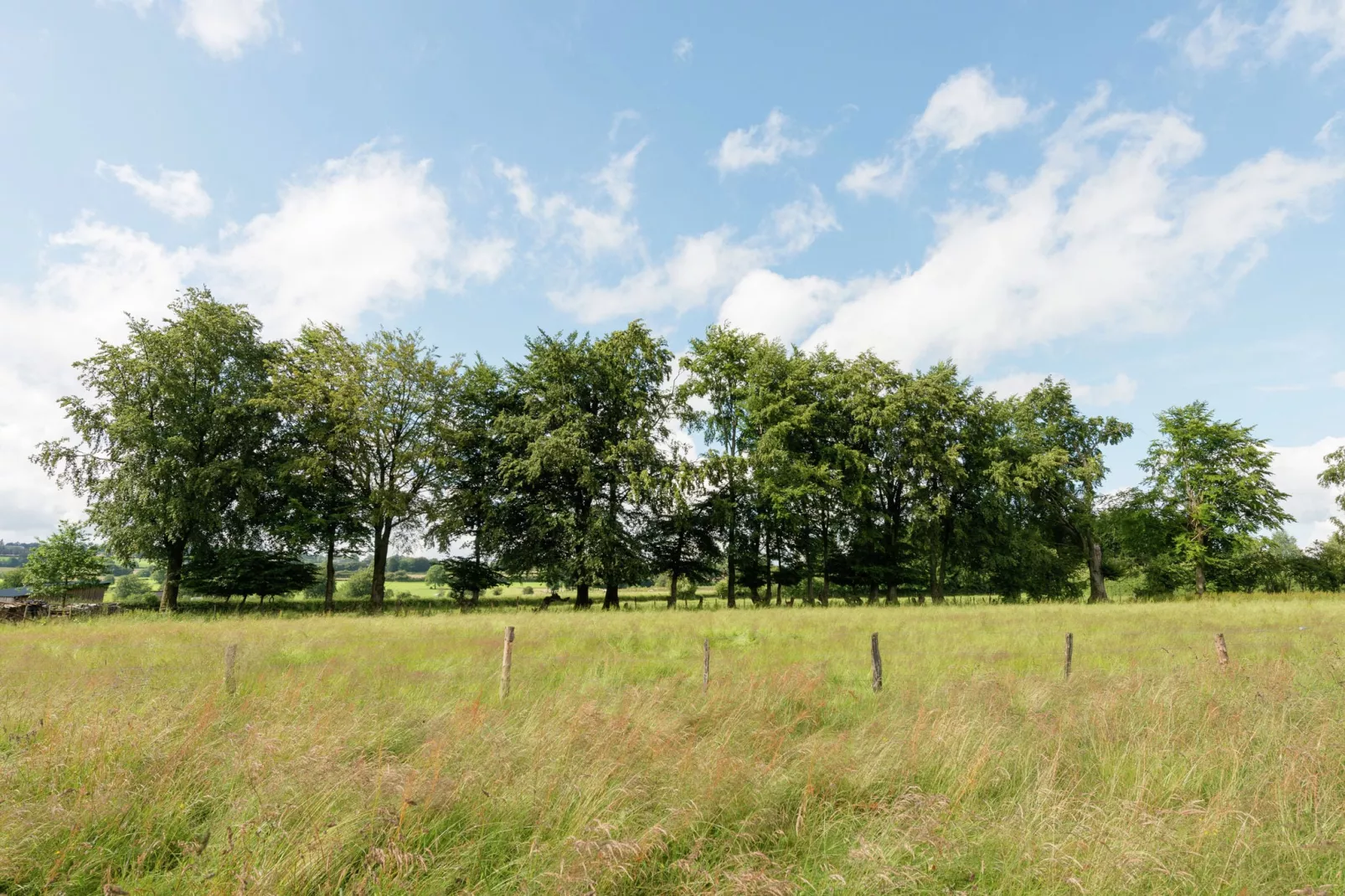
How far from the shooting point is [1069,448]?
45250 millimetres

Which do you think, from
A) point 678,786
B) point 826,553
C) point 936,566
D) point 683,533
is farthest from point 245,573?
point 936,566

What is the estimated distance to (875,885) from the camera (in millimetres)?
4184

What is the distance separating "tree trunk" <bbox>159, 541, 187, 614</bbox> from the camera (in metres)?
31.7

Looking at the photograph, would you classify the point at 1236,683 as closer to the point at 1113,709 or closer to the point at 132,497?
the point at 1113,709

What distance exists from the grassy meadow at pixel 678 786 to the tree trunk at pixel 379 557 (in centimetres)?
2454

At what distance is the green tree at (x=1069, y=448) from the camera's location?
4372 cm

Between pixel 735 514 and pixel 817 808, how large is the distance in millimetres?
32754

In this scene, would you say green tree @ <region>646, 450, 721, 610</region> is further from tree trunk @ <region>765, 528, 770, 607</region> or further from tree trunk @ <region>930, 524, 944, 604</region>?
tree trunk @ <region>930, 524, 944, 604</region>

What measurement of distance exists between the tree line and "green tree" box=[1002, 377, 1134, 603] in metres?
0.18

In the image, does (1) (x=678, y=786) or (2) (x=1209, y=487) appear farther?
(2) (x=1209, y=487)

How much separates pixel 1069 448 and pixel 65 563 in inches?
2803

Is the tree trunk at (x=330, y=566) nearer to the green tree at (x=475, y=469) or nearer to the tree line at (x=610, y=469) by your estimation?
the tree line at (x=610, y=469)

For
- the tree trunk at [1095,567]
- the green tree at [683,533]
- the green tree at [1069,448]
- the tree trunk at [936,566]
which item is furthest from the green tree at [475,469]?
the tree trunk at [1095,567]

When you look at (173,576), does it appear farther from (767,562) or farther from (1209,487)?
(1209,487)
